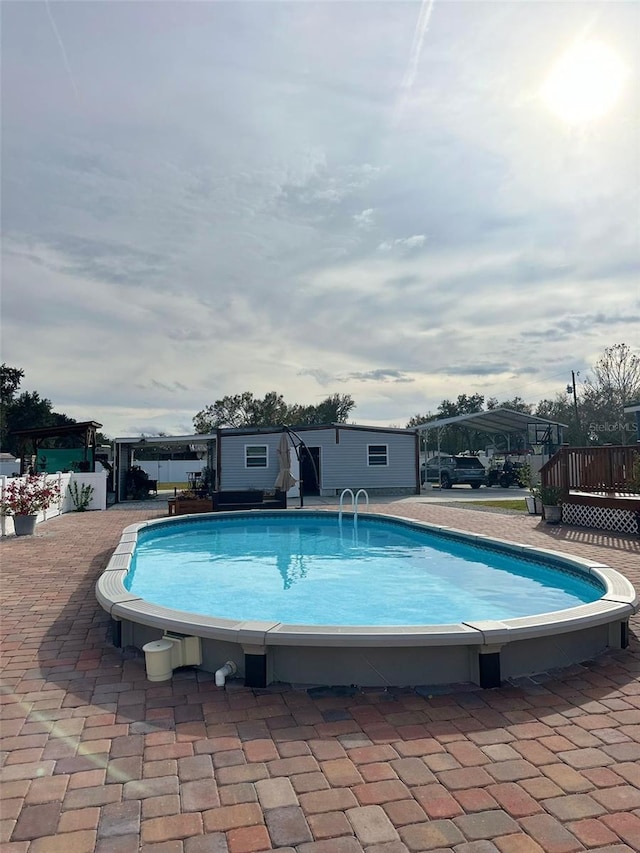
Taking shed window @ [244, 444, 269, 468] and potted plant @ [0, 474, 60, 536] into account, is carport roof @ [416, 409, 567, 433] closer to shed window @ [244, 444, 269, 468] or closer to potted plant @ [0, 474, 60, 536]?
shed window @ [244, 444, 269, 468]

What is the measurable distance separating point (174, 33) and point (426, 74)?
3.59 m

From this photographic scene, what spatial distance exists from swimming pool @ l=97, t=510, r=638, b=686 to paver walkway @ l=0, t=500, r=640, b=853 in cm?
19

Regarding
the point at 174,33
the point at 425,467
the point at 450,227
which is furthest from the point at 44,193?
the point at 425,467

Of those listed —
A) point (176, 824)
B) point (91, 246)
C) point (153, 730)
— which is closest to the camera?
point (176, 824)

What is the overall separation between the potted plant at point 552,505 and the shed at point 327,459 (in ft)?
32.0

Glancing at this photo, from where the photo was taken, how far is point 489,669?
3.40 metres

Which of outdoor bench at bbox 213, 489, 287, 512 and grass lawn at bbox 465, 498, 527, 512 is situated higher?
outdoor bench at bbox 213, 489, 287, 512

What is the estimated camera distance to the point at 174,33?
7293 millimetres

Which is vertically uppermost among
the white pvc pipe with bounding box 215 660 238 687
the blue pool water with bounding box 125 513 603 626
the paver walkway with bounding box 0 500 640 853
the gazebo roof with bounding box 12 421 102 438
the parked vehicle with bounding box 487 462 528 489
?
the gazebo roof with bounding box 12 421 102 438

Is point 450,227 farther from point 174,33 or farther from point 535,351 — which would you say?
point 535,351

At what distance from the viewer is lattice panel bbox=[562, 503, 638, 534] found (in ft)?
33.6

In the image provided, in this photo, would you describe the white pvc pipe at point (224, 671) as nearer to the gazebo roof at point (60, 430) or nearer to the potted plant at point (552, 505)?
the potted plant at point (552, 505)

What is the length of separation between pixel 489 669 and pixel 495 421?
2365cm

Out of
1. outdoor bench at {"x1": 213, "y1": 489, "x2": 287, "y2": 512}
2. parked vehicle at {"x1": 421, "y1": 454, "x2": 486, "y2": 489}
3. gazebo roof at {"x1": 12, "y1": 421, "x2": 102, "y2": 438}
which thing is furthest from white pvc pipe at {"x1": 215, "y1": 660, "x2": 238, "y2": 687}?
parked vehicle at {"x1": 421, "y1": 454, "x2": 486, "y2": 489}
